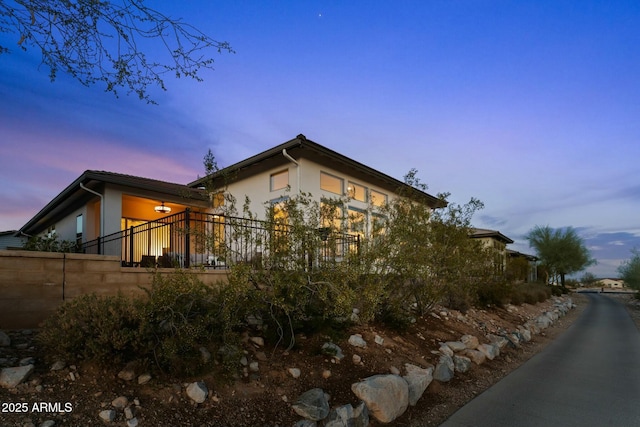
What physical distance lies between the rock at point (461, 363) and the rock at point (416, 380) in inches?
41.3

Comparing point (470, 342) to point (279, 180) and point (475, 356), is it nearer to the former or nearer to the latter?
point (475, 356)

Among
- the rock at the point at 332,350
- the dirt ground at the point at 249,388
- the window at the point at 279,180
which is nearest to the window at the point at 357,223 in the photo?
the dirt ground at the point at 249,388

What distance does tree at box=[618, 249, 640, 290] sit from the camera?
2130 cm

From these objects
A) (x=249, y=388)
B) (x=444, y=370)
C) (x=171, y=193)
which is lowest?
(x=444, y=370)

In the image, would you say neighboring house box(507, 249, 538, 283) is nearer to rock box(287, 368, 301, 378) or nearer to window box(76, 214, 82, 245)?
rock box(287, 368, 301, 378)

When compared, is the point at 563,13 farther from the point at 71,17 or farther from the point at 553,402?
the point at 71,17

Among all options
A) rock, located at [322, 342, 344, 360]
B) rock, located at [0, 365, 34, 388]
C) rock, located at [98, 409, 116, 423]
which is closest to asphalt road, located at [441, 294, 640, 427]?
rock, located at [322, 342, 344, 360]

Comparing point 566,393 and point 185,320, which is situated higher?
point 185,320

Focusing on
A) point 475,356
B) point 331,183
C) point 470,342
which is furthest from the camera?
point 331,183

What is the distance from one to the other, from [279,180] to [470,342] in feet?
26.4

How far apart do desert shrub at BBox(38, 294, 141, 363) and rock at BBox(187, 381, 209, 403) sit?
1.97 feet

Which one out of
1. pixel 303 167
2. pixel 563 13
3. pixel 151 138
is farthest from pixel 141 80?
pixel 563 13

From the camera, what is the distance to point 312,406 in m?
3.55

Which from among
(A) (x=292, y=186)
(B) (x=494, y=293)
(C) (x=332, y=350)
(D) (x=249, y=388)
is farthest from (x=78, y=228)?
(B) (x=494, y=293)
